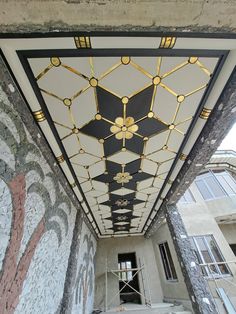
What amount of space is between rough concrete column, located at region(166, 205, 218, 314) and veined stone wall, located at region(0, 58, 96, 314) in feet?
7.28

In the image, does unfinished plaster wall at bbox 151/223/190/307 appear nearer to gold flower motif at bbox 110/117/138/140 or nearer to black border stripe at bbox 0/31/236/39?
gold flower motif at bbox 110/117/138/140

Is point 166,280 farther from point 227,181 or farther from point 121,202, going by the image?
point 227,181

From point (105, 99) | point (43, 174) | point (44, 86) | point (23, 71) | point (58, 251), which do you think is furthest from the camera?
point (58, 251)

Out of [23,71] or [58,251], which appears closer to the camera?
[23,71]

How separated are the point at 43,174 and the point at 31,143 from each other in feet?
1.44

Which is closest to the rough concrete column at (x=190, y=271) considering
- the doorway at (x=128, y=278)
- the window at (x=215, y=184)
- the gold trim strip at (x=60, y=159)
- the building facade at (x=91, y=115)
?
the building facade at (x=91, y=115)

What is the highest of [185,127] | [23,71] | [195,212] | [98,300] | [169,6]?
[195,212]

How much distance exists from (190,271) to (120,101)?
3339 mm

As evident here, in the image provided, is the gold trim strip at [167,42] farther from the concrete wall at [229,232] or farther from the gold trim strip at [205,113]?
the concrete wall at [229,232]

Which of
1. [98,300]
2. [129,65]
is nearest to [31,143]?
[129,65]

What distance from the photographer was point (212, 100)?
181 cm

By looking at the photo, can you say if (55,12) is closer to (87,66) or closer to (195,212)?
(87,66)

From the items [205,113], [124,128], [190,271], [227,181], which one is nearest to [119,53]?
[124,128]

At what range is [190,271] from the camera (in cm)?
324
